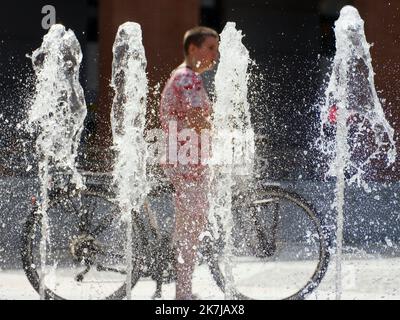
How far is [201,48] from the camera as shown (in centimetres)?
463

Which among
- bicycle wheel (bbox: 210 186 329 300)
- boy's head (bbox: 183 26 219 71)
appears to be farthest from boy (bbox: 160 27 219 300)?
bicycle wheel (bbox: 210 186 329 300)

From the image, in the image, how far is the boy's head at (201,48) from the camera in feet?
15.1

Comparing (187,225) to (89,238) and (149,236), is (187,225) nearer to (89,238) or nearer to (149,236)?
(149,236)

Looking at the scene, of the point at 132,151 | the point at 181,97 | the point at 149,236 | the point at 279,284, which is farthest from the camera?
the point at 279,284

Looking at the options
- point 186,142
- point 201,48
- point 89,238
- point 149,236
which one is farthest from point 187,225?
point 201,48

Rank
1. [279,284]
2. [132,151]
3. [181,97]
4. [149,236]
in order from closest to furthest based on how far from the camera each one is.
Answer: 1. [181,97]
2. [149,236]
3. [132,151]
4. [279,284]

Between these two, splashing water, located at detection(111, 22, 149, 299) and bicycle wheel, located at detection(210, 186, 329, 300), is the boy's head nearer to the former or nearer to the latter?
splashing water, located at detection(111, 22, 149, 299)

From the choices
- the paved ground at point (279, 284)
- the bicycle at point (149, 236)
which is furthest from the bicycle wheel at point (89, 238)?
the paved ground at point (279, 284)

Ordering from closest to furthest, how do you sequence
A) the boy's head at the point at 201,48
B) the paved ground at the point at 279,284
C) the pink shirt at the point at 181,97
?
1. the pink shirt at the point at 181,97
2. the boy's head at the point at 201,48
3. the paved ground at the point at 279,284

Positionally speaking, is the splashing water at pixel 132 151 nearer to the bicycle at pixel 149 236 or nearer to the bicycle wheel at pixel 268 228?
the bicycle at pixel 149 236

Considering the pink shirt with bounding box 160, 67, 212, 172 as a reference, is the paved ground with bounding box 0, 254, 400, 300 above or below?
below

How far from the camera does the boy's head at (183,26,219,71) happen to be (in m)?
4.61

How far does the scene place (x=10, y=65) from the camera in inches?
443

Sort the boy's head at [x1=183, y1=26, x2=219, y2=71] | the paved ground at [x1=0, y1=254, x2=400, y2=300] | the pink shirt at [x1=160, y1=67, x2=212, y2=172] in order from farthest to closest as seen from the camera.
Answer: the paved ground at [x1=0, y1=254, x2=400, y2=300] < the boy's head at [x1=183, y1=26, x2=219, y2=71] < the pink shirt at [x1=160, y1=67, x2=212, y2=172]
